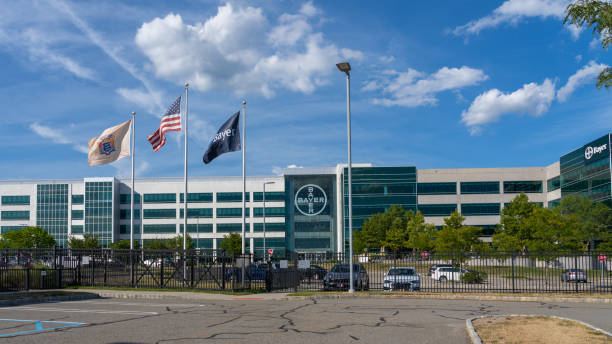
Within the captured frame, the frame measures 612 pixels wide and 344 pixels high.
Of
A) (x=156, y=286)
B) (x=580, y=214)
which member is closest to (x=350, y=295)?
(x=156, y=286)

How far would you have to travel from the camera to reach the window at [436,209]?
85438 mm

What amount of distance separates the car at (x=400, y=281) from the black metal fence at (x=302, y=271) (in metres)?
0.05

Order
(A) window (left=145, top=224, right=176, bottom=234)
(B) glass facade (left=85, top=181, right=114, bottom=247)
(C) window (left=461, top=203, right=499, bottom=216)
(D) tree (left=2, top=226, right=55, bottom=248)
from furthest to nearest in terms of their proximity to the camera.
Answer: (A) window (left=145, top=224, right=176, bottom=234) < (B) glass facade (left=85, top=181, right=114, bottom=247) < (C) window (left=461, top=203, right=499, bottom=216) < (D) tree (left=2, top=226, right=55, bottom=248)

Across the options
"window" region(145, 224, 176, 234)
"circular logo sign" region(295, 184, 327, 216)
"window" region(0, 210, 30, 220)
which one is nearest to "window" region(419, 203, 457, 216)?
"circular logo sign" region(295, 184, 327, 216)

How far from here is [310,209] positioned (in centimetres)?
9306

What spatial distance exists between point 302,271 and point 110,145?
13.3m

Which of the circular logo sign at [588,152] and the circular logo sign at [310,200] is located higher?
the circular logo sign at [588,152]

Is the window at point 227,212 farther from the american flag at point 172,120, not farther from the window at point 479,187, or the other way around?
the american flag at point 172,120

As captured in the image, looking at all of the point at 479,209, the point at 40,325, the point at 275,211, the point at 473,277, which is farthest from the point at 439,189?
the point at 40,325

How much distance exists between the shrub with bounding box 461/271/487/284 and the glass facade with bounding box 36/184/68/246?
83.8 metres

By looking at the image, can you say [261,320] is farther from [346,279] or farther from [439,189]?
[439,189]

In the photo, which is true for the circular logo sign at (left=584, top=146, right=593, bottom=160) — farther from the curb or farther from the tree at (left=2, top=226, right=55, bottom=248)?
the tree at (left=2, top=226, right=55, bottom=248)

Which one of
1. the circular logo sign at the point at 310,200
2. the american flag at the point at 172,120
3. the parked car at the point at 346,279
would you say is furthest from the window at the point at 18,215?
the parked car at the point at 346,279

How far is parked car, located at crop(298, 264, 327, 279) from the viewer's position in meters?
27.1
